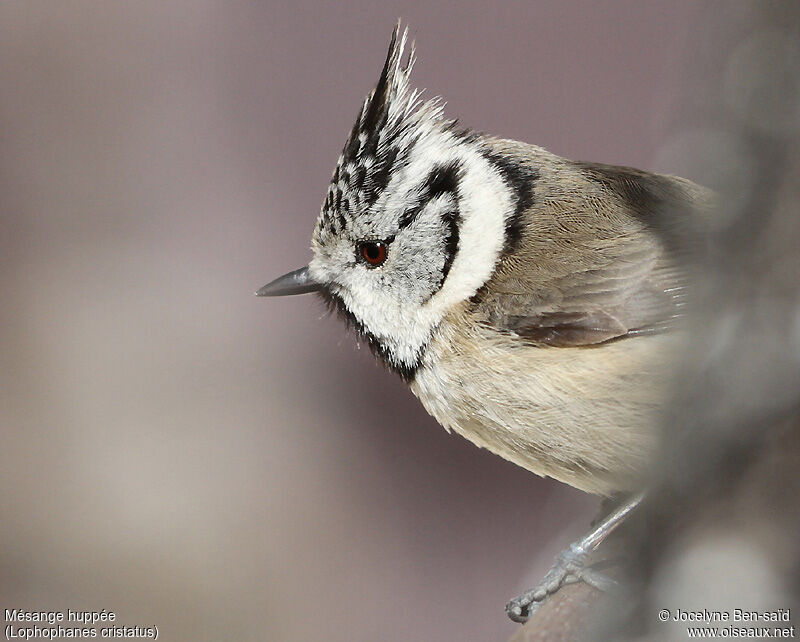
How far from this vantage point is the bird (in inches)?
77.0

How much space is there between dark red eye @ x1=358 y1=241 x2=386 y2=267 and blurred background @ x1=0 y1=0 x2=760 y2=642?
77.6 inches

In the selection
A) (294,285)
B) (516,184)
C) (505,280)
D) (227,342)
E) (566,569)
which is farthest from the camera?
(227,342)

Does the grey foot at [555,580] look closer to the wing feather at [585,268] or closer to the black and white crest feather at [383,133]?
the wing feather at [585,268]

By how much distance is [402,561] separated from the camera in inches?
186

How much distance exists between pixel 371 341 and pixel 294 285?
280 millimetres

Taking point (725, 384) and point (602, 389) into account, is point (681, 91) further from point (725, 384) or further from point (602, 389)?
point (602, 389)

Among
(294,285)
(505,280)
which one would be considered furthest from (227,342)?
(505,280)

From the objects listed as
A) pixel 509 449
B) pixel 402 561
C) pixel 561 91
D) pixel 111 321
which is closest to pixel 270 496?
pixel 402 561

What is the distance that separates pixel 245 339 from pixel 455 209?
122 inches

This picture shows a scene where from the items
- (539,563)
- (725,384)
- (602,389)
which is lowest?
(539,563)

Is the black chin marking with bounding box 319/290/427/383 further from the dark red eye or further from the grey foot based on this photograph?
the grey foot

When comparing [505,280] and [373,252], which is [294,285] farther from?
[505,280]

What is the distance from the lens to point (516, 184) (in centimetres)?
221

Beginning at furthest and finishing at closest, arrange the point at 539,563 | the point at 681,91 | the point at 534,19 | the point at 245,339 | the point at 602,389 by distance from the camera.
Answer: the point at 245,339 < the point at 534,19 < the point at 539,563 < the point at 602,389 < the point at 681,91
